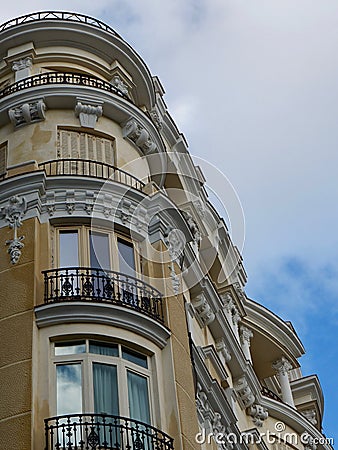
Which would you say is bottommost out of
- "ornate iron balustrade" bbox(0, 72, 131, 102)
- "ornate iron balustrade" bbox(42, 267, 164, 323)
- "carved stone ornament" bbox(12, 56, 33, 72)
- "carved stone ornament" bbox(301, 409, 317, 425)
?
"ornate iron balustrade" bbox(42, 267, 164, 323)

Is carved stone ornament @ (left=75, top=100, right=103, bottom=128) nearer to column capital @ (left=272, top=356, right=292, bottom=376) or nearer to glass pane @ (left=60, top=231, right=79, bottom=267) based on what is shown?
glass pane @ (left=60, top=231, right=79, bottom=267)

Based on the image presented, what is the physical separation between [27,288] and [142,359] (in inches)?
126

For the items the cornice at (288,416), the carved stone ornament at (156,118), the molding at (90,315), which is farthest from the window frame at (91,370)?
the cornice at (288,416)

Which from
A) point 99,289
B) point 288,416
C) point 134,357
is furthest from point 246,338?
point 134,357

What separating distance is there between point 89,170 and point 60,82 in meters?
3.60

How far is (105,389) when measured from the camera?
20.0m

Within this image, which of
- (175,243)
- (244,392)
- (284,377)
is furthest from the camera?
(284,377)

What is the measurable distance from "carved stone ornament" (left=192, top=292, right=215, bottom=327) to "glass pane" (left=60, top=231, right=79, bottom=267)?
23.5 ft

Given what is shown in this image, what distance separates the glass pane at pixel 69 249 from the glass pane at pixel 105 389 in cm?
337

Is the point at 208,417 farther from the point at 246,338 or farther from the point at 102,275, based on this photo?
the point at 246,338

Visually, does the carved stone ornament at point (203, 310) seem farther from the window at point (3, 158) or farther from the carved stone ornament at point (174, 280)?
the window at point (3, 158)

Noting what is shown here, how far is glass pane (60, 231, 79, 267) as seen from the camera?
2272 centimetres

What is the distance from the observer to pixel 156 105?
33312 mm

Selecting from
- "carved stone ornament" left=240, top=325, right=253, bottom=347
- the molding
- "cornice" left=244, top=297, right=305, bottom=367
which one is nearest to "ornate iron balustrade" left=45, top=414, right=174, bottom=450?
the molding
